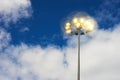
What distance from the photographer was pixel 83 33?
3047 centimetres

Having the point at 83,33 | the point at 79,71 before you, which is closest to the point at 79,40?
the point at 83,33

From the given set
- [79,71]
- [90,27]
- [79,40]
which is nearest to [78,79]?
[79,71]

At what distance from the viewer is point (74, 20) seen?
1238 inches

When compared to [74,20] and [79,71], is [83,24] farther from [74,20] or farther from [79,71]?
[79,71]

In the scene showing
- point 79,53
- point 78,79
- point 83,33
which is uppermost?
point 83,33

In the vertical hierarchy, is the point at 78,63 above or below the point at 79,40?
below

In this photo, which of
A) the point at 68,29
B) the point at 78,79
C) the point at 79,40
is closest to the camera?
the point at 78,79

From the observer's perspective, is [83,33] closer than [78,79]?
No

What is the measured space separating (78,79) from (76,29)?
211 inches

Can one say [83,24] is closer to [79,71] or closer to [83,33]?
[83,33]

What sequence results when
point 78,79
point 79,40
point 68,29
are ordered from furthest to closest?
1. point 68,29
2. point 79,40
3. point 78,79

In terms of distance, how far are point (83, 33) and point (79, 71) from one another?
4039mm

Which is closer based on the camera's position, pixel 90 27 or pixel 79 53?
pixel 79 53

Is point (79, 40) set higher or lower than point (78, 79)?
higher
